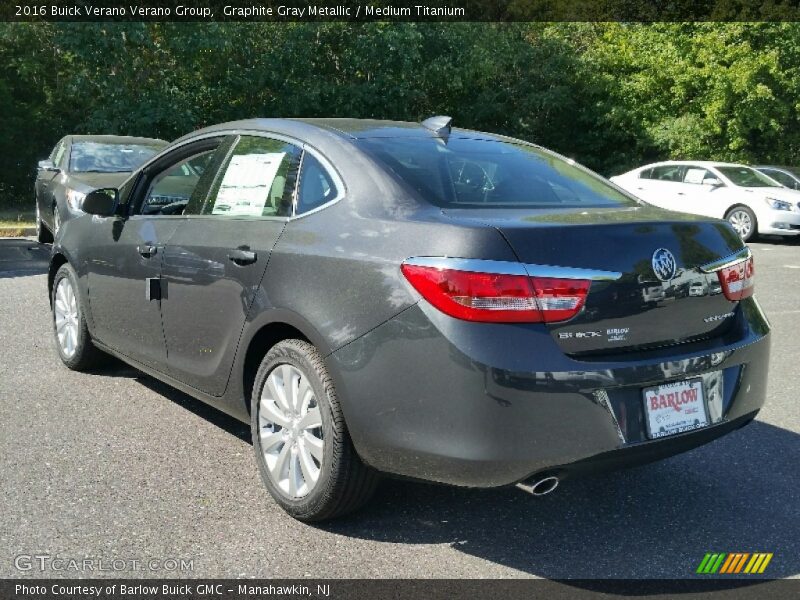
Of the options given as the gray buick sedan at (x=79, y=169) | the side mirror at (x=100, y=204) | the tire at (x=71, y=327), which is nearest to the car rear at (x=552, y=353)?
the side mirror at (x=100, y=204)

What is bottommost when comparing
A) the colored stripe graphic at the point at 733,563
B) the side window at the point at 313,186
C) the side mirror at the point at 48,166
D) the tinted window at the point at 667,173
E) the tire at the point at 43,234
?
the tire at the point at 43,234

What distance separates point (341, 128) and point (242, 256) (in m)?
0.74

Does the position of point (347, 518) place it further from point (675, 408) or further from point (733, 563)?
point (733, 563)

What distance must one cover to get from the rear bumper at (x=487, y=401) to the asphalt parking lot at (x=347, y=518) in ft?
1.40

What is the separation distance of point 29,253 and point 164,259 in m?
8.77

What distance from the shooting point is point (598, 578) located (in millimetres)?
3137

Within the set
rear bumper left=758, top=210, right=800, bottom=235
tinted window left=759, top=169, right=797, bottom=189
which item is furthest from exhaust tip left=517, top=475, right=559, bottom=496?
tinted window left=759, top=169, right=797, bottom=189

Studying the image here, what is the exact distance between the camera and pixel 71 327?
575cm

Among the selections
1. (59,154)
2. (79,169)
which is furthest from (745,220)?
(59,154)

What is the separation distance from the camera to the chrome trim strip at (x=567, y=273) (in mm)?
2928

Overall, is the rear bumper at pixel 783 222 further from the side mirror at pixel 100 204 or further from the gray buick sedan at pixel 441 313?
the side mirror at pixel 100 204

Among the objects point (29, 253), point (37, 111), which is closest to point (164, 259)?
point (29, 253)

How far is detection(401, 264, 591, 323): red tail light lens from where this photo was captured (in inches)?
114

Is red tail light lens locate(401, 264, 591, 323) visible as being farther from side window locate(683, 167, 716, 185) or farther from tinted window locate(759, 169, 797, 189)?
tinted window locate(759, 169, 797, 189)
